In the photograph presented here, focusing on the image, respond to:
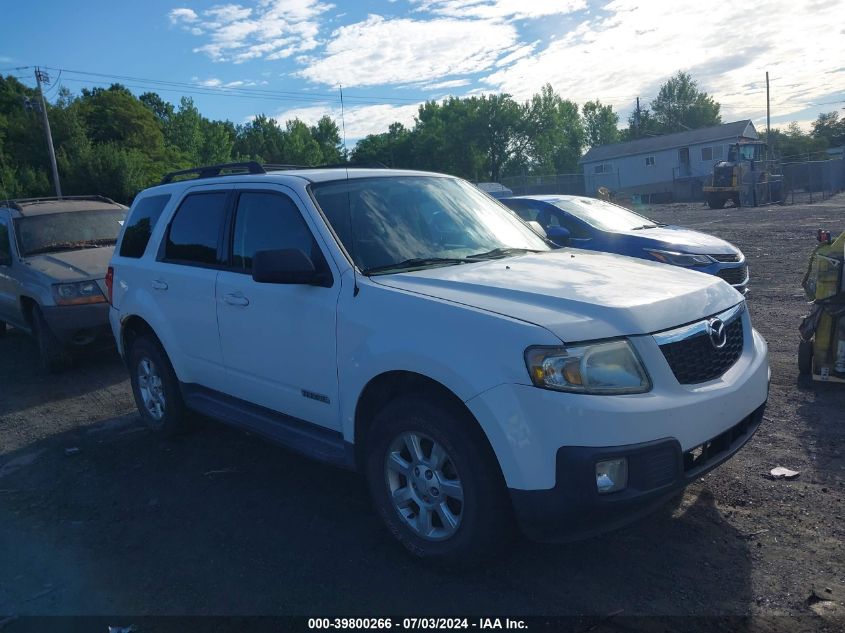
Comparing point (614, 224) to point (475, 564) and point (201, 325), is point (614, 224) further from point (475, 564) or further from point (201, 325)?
point (475, 564)

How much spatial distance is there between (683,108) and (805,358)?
112720 millimetres

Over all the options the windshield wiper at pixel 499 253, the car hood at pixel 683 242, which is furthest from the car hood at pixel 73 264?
the car hood at pixel 683 242

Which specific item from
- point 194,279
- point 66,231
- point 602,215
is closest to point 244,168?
point 194,279

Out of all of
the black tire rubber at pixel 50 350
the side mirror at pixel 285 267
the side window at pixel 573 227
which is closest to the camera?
the side mirror at pixel 285 267

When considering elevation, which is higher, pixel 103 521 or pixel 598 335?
pixel 598 335

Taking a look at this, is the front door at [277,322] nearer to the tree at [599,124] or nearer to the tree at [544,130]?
the tree at [544,130]

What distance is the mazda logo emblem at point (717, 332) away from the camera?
3428 mm

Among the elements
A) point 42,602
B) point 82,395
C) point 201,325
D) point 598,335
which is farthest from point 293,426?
point 82,395

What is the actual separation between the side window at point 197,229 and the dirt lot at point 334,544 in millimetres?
1519

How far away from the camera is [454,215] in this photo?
4.61 meters

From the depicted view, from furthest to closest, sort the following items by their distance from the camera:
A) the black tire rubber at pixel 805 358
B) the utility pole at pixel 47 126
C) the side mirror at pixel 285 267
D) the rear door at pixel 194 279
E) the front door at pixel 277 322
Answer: the utility pole at pixel 47 126 < the black tire rubber at pixel 805 358 < the rear door at pixel 194 279 < the front door at pixel 277 322 < the side mirror at pixel 285 267

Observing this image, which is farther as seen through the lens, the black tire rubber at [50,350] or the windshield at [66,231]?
the windshield at [66,231]

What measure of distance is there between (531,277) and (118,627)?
257 cm

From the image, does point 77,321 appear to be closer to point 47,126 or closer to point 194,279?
point 194,279
